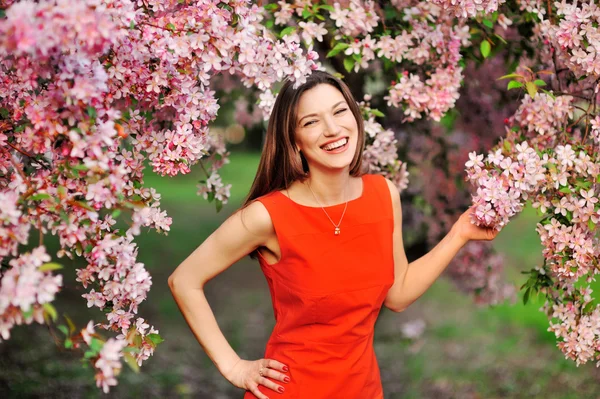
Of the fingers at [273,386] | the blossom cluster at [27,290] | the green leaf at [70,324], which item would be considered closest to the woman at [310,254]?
the fingers at [273,386]

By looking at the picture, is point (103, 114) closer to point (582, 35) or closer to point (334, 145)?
point (334, 145)

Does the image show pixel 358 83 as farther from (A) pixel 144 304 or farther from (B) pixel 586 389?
(A) pixel 144 304

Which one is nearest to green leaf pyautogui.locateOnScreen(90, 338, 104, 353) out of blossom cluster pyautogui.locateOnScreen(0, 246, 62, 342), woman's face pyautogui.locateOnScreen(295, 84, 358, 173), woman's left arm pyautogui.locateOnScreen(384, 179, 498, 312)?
blossom cluster pyautogui.locateOnScreen(0, 246, 62, 342)

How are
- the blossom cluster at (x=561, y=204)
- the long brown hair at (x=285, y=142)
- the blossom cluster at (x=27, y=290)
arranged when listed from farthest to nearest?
the long brown hair at (x=285, y=142), the blossom cluster at (x=561, y=204), the blossom cluster at (x=27, y=290)

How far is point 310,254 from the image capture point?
8.68 ft

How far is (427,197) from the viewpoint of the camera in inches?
213

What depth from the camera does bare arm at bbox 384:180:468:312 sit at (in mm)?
2906

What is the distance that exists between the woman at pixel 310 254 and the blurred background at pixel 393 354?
8.57 ft

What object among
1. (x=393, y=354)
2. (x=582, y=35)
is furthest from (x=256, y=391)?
(x=393, y=354)

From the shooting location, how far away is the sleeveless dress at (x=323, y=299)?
103 inches

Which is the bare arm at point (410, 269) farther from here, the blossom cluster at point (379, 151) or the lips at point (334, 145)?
the blossom cluster at point (379, 151)

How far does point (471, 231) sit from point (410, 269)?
0.33 metres

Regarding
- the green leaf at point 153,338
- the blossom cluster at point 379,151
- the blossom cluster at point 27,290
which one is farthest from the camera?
the blossom cluster at point 379,151

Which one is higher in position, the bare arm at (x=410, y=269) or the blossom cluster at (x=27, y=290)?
the blossom cluster at (x=27, y=290)
